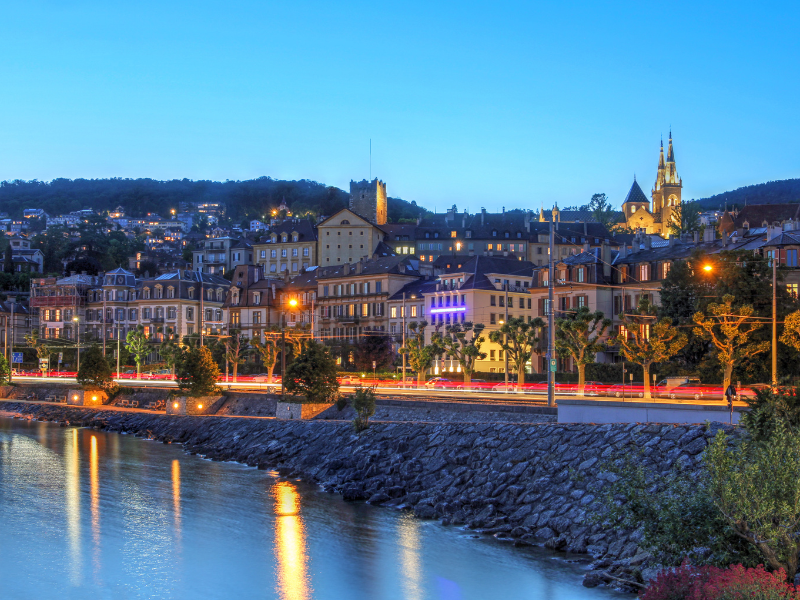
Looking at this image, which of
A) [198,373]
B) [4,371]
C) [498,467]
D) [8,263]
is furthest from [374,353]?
[8,263]

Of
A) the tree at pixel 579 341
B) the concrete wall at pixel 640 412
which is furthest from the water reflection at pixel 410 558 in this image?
the tree at pixel 579 341

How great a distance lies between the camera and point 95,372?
268ft

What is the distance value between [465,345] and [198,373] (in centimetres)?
2254

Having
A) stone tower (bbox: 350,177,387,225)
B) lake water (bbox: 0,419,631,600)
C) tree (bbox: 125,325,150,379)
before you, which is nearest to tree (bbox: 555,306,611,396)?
lake water (bbox: 0,419,631,600)

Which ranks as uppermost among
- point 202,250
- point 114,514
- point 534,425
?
point 202,250

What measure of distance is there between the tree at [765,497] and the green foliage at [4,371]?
92330mm

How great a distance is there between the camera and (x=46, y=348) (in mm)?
113250

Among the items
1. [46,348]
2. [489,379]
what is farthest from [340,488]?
[46,348]

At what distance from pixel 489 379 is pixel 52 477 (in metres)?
39.9

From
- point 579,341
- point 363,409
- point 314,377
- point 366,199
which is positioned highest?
point 366,199

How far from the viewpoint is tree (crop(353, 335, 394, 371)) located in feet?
309

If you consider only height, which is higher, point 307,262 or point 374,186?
point 374,186

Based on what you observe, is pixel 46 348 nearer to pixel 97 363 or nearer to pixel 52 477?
pixel 97 363

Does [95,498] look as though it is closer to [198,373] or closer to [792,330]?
[198,373]
